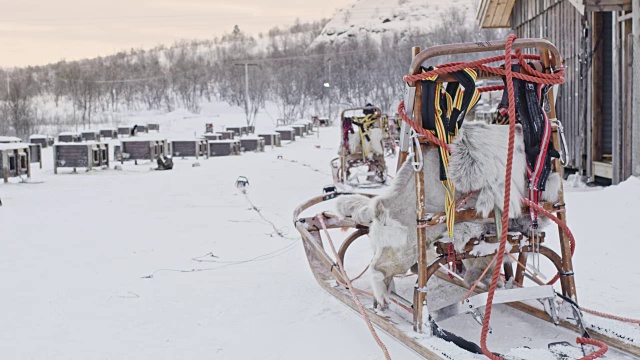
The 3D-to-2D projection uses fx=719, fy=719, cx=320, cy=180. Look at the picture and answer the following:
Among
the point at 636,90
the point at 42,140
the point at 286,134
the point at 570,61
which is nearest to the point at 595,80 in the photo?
the point at 570,61

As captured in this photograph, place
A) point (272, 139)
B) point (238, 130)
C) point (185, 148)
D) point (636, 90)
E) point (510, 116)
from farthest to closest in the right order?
point (238, 130)
point (272, 139)
point (185, 148)
point (636, 90)
point (510, 116)

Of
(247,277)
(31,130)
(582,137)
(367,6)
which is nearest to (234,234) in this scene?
(247,277)

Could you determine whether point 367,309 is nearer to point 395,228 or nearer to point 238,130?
point 395,228

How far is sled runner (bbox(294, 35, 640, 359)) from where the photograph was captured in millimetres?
3041

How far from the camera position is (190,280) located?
4.82 m

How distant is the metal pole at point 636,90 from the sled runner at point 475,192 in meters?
5.24

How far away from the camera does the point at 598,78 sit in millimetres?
9664

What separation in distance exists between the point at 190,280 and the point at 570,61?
774 cm

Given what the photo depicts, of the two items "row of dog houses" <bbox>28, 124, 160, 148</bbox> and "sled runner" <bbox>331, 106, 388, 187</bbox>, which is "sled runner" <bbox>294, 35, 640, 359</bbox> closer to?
"sled runner" <bbox>331, 106, 388, 187</bbox>

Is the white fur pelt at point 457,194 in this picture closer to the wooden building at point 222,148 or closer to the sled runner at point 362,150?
the sled runner at point 362,150

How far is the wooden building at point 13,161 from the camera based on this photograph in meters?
12.3

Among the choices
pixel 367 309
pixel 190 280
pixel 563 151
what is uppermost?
pixel 563 151

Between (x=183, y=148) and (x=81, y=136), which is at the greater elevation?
(x=81, y=136)

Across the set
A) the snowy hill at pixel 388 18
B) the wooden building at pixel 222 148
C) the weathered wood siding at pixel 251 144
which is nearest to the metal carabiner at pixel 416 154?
the wooden building at pixel 222 148
